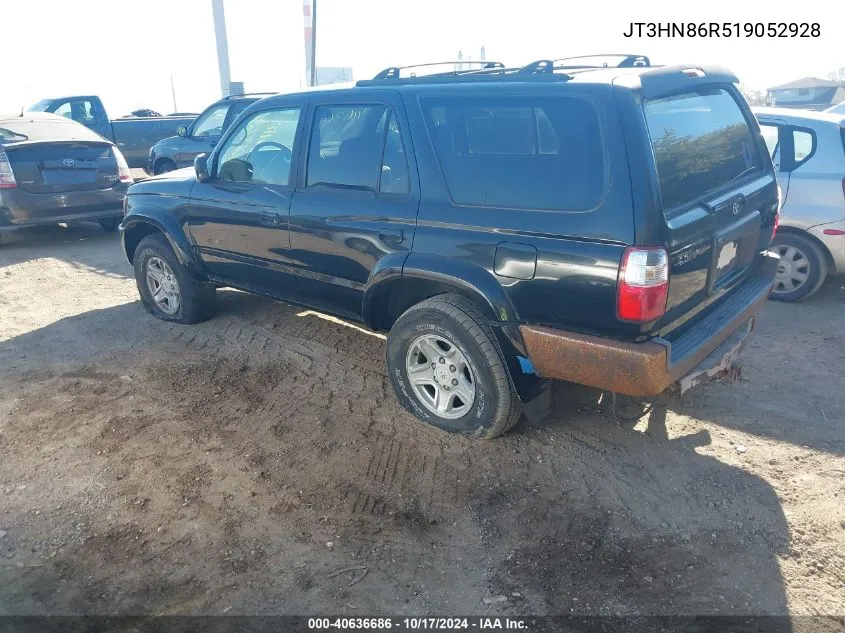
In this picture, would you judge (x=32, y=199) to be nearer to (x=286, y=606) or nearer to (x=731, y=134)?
(x=286, y=606)

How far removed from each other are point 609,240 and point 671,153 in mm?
553

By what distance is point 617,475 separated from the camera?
339 cm

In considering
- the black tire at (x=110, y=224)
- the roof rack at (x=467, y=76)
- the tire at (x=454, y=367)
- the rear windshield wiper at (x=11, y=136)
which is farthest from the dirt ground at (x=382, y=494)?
the black tire at (x=110, y=224)

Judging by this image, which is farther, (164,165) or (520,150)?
(164,165)

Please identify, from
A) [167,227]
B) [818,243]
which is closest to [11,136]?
[167,227]

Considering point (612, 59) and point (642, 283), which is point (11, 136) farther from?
point (642, 283)

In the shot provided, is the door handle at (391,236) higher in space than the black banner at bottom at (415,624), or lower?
higher

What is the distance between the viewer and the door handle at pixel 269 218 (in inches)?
169

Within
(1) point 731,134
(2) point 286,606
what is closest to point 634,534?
(2) point 286,606

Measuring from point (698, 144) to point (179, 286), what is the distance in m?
4.13

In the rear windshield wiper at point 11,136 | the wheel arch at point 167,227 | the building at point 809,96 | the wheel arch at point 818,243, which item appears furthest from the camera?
the building at point 809,96

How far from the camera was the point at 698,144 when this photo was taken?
128 inches

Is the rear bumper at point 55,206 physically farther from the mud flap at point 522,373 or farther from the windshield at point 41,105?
the mud flap at point 522,373

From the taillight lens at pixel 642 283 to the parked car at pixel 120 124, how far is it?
1333 cm
